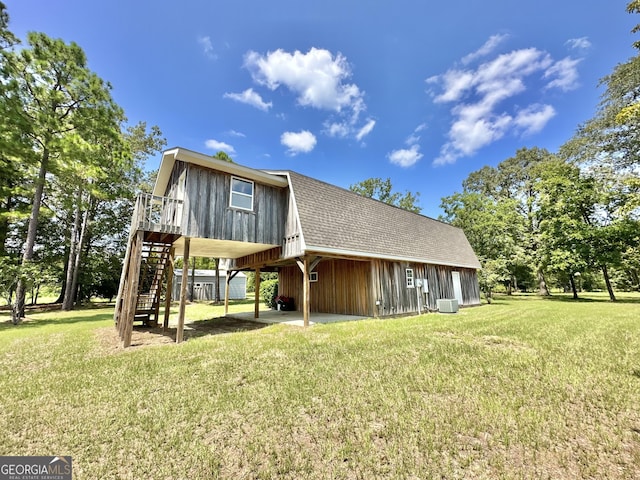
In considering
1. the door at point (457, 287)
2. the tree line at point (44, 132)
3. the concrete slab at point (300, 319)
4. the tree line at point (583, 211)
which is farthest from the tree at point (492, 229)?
the tree line at point (44, 132)

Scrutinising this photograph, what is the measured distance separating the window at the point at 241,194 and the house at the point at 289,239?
0.04m

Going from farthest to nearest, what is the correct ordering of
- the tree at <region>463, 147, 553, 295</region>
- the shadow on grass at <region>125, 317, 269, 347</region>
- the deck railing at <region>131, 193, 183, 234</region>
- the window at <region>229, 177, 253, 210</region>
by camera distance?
the tree at <region>463, 147, 553, 295</region> < the window at <region>229, 177, 253, 210</region> < the shadow on grass at <region>125, 317, 269, 347</region> < the deck railing at <region>131, 193, 183, 234</region>

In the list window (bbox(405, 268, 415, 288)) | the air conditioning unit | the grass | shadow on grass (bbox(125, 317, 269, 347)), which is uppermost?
window (bbox(405, 268, 415, 288))

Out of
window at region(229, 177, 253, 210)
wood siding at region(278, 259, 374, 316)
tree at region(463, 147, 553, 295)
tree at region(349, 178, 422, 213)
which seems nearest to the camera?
window at region(229, 177, 253, 210)

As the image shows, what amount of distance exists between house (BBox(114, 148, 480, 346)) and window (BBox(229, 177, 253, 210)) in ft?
0.12

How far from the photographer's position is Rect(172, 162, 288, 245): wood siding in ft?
28.0

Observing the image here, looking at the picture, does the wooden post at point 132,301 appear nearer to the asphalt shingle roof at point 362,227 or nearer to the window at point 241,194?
the window at point 241,194

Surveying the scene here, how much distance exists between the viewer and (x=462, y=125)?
19.2 m

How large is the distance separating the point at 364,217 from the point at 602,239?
18840mm

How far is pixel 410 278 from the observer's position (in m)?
13.8

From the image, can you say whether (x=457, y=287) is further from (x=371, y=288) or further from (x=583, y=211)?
(x=583, y=211)

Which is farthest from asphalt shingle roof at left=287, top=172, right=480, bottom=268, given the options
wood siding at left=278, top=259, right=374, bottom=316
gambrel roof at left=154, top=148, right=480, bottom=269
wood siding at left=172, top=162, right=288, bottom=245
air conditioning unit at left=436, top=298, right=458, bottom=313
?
air conditioning unit at left=436, top=298, right=458, bottom=313

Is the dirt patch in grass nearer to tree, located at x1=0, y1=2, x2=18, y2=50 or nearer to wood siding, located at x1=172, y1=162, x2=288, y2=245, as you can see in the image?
wood siding, located at x1=172, y1=162, x2=288, y2=245

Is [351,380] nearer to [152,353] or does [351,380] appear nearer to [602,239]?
[152,353]
